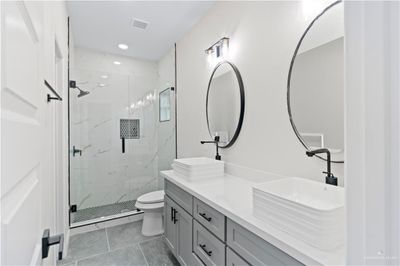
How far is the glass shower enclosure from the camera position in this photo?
292 cm

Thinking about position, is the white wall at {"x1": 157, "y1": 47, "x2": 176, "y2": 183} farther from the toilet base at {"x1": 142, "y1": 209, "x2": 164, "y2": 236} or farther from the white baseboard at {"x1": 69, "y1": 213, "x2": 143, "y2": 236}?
the toilet base at {"x1": 142, "y1": 209, "x2": 164, "y2": 236}

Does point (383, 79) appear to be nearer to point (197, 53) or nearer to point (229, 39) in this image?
point (229, 39)

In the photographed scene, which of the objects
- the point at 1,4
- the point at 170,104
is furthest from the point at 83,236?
the point at 1,4

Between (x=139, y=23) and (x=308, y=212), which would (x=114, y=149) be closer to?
(x=139, y=23)

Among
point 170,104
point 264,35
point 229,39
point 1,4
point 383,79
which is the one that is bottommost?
point 383,79

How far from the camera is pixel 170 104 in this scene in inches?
124

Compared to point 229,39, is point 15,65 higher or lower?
lower

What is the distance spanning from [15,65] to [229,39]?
1772 millimetres

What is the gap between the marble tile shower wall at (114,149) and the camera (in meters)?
2.96

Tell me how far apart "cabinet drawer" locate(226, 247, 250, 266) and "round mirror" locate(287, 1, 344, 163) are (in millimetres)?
721

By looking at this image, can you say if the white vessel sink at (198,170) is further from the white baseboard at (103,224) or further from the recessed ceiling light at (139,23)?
the recessed ceiling light at (139,23)

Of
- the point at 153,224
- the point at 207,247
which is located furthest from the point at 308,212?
the point at 153,224

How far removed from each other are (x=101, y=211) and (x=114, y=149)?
0.94 meters

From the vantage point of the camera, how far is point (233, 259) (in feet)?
3.43
